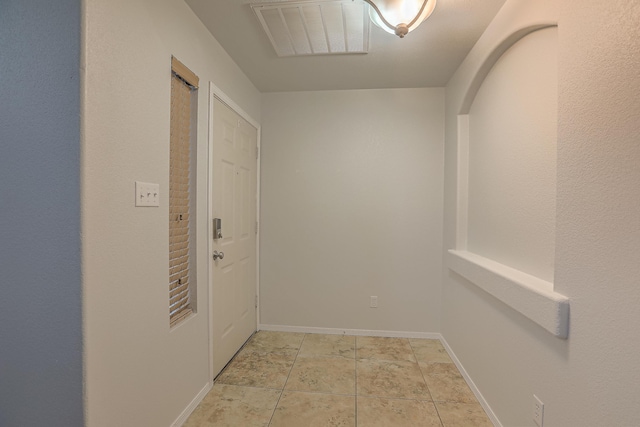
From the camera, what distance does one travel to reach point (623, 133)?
86cm

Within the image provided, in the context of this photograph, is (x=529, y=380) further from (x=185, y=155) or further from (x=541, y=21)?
(x=185, y=155)

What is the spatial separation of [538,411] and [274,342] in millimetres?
1980

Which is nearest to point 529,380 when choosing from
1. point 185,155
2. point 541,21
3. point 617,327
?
point 617,327

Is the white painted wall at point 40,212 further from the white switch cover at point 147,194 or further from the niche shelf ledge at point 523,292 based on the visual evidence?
the niche shelf ledge at point 523,292

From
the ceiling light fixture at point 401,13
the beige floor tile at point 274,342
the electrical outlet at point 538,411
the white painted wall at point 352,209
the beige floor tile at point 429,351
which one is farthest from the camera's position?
the white painted wall at point 352,209

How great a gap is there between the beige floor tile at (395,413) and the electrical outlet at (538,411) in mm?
565

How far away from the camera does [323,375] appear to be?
210 cm

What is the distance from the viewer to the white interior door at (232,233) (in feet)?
6.61

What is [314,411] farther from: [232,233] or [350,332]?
[232,233]

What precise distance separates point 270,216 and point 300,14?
175 centimetres

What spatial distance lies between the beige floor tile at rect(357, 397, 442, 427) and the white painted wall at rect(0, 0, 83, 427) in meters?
1.44

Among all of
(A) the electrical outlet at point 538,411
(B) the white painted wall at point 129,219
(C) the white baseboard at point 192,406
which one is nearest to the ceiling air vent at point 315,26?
(B) the white painted wall at point 129,219

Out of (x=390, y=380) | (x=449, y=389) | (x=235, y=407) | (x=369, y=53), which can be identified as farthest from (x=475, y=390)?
(x=369, y=53)

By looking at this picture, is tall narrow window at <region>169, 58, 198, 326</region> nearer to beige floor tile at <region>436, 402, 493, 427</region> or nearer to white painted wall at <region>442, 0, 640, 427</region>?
beige floor tile at <region>436, 402, 493, 427</region>
